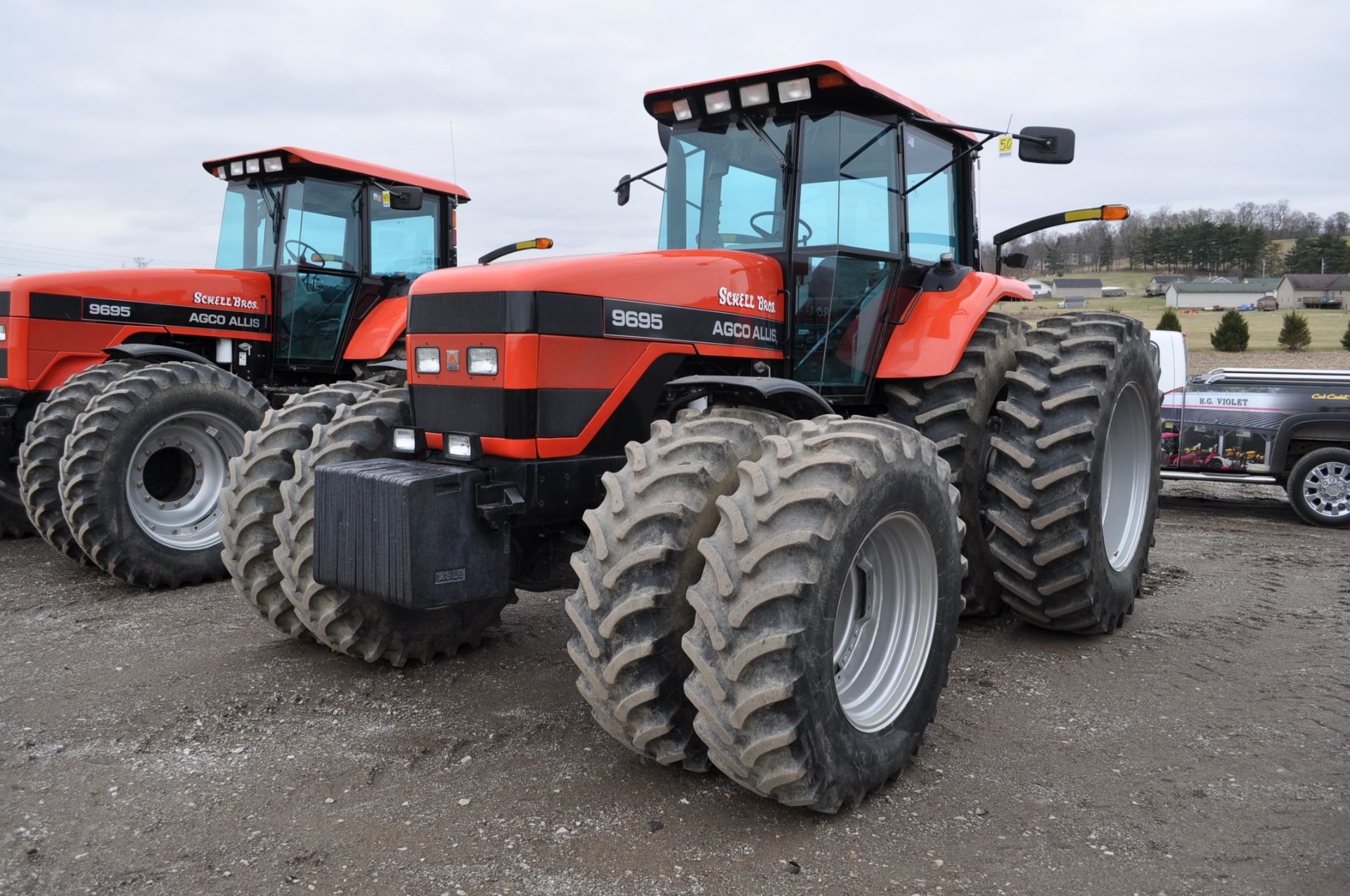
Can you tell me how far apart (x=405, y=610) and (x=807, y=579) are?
220 cm

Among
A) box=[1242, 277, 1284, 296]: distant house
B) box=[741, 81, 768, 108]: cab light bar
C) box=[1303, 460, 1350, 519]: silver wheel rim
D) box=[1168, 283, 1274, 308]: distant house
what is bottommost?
box=[1303, 460, 1350, 519]: silver wheel rim

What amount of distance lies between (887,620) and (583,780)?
1.24m

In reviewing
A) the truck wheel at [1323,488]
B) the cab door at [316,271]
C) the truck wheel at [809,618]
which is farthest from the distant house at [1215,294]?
the truck wheel at [809,618]

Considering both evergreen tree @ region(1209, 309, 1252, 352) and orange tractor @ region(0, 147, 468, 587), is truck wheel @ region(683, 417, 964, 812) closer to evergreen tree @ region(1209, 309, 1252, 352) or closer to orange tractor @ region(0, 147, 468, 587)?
orange tractor @ region(0, 147, 468, 587)

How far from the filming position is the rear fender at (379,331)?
811cm

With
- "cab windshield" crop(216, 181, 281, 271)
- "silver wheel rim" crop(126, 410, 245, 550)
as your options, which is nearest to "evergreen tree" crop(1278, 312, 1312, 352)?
"cab windshield" crop(216, 181, 281, 271)

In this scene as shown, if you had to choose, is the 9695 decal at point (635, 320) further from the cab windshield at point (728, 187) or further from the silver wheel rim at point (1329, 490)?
the silver wheel rim at point (1329, 490)

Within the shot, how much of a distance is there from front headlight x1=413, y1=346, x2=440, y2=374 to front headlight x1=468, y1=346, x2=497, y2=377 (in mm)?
231

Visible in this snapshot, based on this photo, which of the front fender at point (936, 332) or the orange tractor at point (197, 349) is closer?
the front fender at point (936, 332)

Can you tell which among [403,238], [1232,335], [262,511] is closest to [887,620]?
[262,511]

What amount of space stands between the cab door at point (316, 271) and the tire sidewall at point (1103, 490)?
19.4 ft

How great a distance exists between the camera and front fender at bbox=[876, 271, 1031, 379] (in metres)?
4.90

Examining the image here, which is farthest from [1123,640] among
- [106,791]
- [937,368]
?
[106,791]

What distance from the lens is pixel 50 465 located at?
643 centimetres
